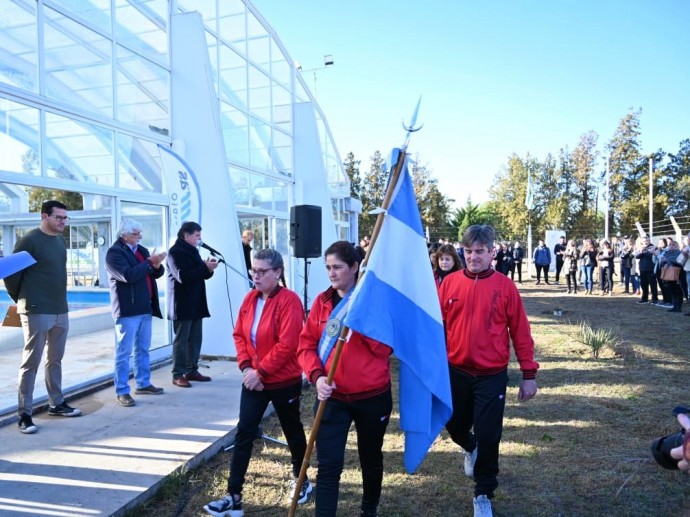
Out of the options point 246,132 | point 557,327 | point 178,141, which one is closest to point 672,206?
point 557,327

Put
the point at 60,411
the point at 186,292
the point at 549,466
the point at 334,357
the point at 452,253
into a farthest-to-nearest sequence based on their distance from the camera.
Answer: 1. the point at 186,292
2. the point at 452,253
3. the point at 60,411
4. the point at 549,466
5. the point at 334,357

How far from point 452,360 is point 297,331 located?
3.33ft

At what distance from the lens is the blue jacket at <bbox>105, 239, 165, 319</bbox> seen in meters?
5.02

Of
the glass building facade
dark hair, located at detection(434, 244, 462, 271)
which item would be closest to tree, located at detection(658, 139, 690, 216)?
the glass building facade

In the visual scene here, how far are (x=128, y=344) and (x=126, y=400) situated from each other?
566 millimetres

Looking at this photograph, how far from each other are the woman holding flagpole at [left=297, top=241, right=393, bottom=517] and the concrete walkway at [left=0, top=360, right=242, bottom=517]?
4.89ft

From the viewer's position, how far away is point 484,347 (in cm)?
322

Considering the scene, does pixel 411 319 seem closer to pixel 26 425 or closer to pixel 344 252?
pixel 344 252

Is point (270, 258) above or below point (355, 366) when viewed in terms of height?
above

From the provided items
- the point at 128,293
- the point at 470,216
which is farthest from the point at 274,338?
the point at 470,216

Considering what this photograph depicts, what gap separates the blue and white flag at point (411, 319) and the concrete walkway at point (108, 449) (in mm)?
1919

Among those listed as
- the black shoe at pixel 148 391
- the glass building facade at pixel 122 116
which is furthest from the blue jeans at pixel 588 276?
the black shoe at pixel 148 391

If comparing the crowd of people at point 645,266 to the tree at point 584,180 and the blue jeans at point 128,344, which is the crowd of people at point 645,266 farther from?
the tree at point 584,180

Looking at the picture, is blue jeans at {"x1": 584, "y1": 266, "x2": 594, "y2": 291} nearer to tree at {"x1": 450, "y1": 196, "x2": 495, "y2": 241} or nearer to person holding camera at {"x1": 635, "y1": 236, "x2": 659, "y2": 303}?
person holding camera at {"x1": 635, "y1": 236, "x2": 659, "y2": 303}
